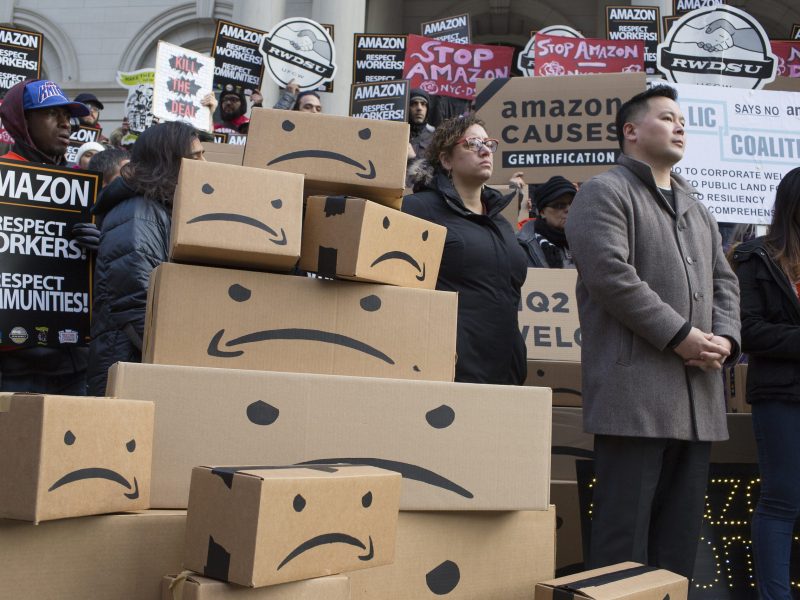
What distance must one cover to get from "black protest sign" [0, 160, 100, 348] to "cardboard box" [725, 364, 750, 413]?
2826 mm

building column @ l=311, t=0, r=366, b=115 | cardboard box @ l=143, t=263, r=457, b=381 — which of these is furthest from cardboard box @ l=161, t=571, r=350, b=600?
building column @ l=311, t=0, r=366, b=115

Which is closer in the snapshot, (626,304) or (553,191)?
(626,304)

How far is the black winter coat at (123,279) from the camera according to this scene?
12.6ft

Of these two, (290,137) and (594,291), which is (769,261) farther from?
(290,137)

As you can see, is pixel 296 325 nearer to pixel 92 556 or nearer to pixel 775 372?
pixel 92 556

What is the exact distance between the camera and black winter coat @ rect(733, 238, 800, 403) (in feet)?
12.2

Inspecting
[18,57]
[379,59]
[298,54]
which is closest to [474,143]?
[298,54]

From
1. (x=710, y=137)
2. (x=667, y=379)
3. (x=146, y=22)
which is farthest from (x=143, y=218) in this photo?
(x=146, y=22)

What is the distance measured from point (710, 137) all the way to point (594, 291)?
2785 mm

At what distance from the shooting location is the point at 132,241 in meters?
3.84

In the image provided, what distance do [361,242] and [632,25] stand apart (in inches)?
328

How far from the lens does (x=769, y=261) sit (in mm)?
3893

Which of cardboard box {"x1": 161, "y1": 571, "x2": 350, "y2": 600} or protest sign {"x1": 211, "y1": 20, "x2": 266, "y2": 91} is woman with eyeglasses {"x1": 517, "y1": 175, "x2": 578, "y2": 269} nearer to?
cardboard box {"x1": 161, "y1": 571, "x2": 350, "y2": 600}

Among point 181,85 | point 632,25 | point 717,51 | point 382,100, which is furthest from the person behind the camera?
point 632,25
